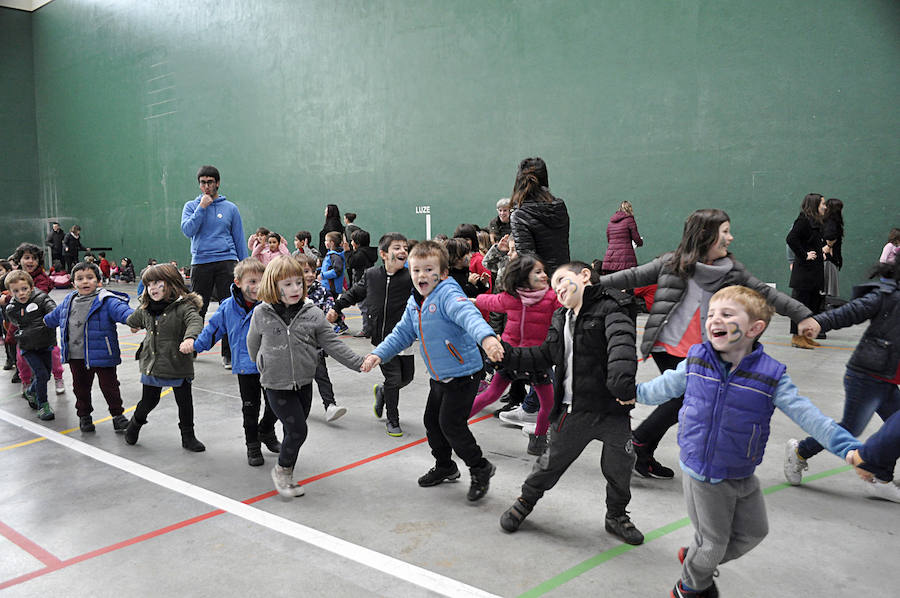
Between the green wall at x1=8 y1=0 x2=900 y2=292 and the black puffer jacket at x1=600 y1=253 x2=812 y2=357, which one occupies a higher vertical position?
the green wall at x1=8 y1=0 x2=900 y2=292

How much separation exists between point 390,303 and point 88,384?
8.26 ft

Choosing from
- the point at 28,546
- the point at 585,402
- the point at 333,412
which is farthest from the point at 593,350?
the point at 28,546

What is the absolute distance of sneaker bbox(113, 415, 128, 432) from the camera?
5496 mm

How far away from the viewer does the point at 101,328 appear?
5.34 m

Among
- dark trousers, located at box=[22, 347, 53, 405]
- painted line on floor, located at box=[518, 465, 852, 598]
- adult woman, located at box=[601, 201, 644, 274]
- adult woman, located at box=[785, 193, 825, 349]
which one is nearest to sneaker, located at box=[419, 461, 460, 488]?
painted line on floor, located at box=[518, 465, 852, 598]

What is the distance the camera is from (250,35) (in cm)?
1884

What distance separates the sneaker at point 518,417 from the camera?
552cm

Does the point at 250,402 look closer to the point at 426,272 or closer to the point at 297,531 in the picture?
the point at 297,531

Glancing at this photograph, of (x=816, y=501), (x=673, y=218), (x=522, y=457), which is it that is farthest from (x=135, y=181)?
(x=816, y=501)

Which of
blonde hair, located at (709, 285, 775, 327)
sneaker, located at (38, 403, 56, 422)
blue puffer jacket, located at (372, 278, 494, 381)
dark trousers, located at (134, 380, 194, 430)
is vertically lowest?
sneaker, located at (38, 403, 56, 422)

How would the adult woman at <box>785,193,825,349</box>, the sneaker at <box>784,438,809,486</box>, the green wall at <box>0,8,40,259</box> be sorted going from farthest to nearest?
the green wall at <box>0,8,40,259</box>, the adult woman at <box>785,193,825,349</box>, the sneaker at <box>784,438,809,486</box>

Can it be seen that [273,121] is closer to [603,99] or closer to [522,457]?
[603,99]

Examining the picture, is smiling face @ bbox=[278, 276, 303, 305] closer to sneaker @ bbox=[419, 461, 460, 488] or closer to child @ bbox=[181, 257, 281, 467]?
child @ bbox=[181, 257, 281, 467]

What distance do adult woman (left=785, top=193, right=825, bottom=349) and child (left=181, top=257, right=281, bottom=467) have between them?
7013 mm
